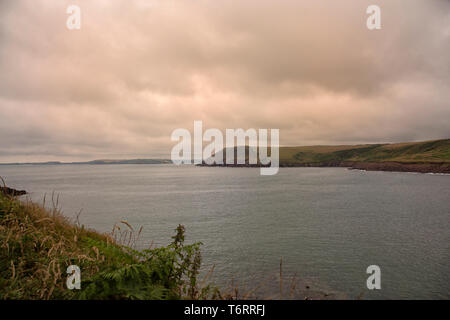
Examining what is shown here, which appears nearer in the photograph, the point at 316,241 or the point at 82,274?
the point at 82,274

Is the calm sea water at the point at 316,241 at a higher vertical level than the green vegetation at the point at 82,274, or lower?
lower

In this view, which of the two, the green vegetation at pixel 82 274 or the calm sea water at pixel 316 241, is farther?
the calm sea water at pixel 316 241

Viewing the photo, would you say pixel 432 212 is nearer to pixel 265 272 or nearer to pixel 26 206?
pixel 265 272

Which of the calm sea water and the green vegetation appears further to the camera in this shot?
the calm sea water

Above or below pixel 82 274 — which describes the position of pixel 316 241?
below

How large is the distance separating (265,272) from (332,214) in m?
27.5

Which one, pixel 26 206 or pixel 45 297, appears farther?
pixel 26 206

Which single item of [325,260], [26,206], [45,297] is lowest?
[325,260]

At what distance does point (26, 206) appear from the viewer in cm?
1016

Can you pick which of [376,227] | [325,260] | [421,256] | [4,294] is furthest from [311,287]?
[376,227]

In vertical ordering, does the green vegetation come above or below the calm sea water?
above
